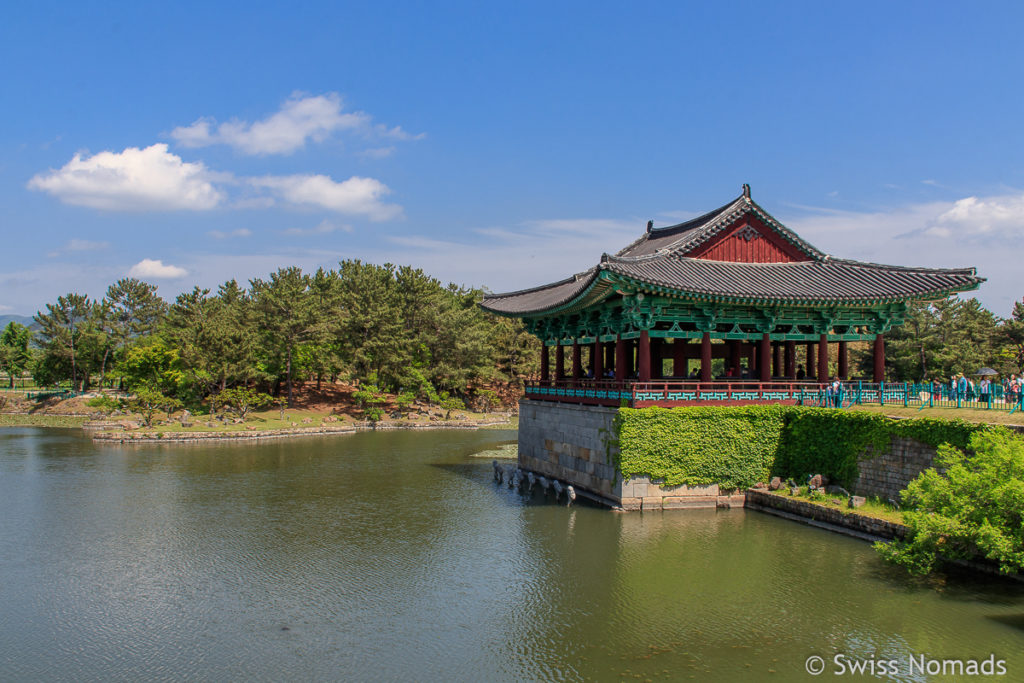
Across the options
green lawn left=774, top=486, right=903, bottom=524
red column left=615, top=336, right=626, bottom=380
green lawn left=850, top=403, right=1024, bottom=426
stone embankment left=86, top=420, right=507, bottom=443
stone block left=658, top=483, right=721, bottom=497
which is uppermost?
red column left=615, top=336, right=626, bottom=380

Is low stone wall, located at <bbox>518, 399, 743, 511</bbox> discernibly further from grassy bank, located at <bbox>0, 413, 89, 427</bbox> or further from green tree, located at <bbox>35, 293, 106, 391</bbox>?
green tree, located at <bbox>35, 293, 106, 391</bbox>

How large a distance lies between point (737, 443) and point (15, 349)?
9969cm

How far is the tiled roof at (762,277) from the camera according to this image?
85.3 ft

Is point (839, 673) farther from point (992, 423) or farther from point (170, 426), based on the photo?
point (170, 426)

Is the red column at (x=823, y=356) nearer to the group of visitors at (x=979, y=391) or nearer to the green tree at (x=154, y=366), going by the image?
the group of visitors at (x=979, y=391)

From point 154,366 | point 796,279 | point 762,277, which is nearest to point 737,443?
point 762,277

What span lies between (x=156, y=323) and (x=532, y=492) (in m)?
→ 66.7

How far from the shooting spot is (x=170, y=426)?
5259cm

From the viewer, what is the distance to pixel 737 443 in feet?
84.6

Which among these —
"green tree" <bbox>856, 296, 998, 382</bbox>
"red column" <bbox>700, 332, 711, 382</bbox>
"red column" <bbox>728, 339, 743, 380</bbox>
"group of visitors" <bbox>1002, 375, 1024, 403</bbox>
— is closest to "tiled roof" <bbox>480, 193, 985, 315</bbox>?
"red column" <bbox>700, 332, 711, 382</bbox>

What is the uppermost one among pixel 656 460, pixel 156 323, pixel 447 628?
pixel 156 323

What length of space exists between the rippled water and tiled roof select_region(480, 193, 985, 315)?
27.4 ft

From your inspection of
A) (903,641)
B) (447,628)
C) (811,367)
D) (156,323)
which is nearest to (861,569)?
(903,641)

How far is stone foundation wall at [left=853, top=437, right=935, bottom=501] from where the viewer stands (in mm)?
21203
